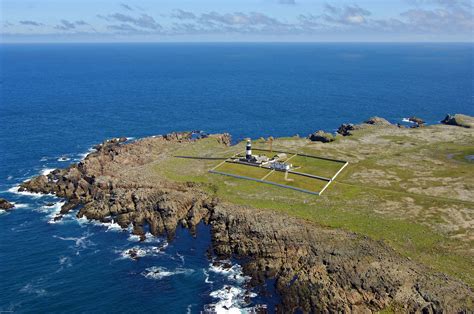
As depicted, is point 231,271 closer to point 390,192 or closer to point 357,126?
point 390,192

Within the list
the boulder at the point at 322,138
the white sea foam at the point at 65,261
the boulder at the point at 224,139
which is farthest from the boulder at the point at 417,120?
→ the white sea foam at the point at 65,261

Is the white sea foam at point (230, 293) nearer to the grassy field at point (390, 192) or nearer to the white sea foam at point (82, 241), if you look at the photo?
the grassy field at point (390, 192)

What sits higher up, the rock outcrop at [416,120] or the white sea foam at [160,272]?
the rock outcrop at [416,120]

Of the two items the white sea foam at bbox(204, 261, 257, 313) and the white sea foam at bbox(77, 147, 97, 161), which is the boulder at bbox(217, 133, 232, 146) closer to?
the white sea foam at bbox(77, 147, 97, 161)

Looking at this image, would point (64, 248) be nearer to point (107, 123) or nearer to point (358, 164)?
point (358, 164)

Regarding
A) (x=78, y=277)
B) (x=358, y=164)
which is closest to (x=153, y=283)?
(x=78, y=277)

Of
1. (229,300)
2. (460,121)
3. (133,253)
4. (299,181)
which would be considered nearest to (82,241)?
(133,253)
